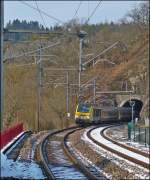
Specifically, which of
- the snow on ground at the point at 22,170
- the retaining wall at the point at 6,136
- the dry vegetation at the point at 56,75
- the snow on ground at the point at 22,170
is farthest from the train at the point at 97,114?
the snow on ground at the point at 22,170

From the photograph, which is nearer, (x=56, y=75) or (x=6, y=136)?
(x=6, y=136)

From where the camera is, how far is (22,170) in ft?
58.4

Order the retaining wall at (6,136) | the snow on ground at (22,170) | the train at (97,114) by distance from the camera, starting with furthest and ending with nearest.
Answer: the train at (97,114), the retaining wall at (6,136), the snow on ground at (22,170)

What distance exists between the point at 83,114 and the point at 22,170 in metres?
44.1

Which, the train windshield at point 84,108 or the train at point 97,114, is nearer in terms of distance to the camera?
the train windshield at point 84,108

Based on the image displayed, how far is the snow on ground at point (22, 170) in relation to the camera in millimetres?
16112

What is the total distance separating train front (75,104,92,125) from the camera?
6222 cm

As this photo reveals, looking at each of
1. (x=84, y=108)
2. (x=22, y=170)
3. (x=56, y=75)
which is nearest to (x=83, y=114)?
(x=84, y=108)

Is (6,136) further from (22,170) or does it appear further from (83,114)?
(83,114)

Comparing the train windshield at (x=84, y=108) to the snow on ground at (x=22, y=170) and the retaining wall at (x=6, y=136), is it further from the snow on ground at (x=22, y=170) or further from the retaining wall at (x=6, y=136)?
the snow on ground at (x=22, y=170)

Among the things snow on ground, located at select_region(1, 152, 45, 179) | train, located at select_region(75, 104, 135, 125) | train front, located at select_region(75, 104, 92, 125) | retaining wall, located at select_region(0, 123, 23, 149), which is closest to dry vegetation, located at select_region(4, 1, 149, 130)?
train front, located at select_region(75, 104, 92, 125)

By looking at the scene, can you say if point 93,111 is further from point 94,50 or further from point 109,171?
point 109,171

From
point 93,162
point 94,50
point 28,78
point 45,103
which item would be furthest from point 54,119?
point 93,162

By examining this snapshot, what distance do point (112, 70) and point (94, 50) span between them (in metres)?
13.6
